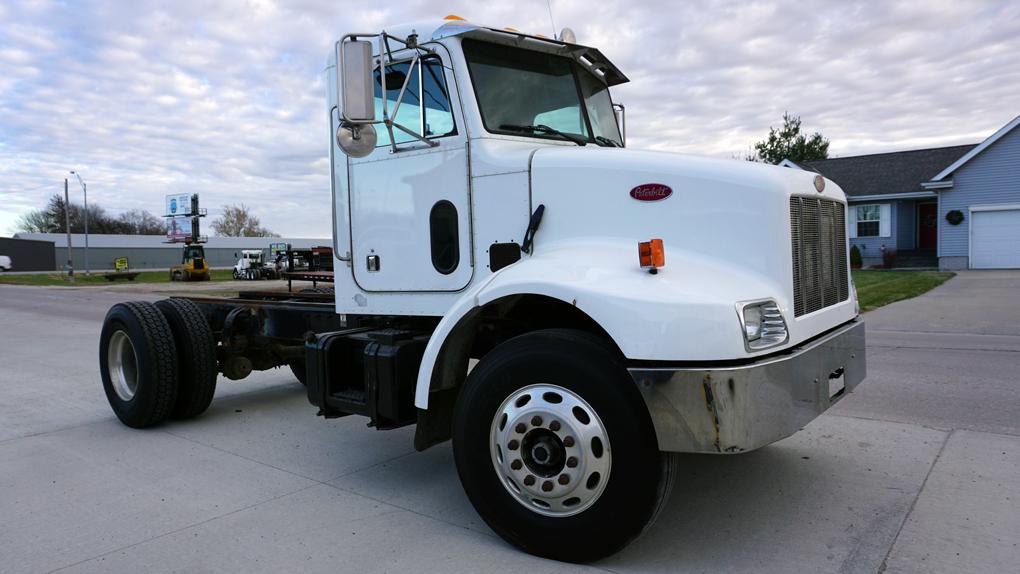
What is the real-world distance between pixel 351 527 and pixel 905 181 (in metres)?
29.8

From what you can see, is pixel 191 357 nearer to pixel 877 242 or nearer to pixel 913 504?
pixel 913 504

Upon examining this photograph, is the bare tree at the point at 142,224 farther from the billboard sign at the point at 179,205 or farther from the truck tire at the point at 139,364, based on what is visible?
the truck tire at the point at 139,364

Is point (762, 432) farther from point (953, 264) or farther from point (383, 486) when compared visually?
point (953, 264)

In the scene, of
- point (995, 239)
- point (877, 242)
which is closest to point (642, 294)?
point (995, 239)

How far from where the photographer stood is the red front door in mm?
27984

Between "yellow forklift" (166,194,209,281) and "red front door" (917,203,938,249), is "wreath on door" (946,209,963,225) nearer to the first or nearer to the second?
"red front door" (917,203,938,249)

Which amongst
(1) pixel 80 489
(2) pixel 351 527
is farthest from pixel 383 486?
(1) pixel 80 489

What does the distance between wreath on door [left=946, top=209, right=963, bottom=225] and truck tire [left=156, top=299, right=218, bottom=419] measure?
26.8 meters

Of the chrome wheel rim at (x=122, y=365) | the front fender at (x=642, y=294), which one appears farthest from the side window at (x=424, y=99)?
the chrome wheel rim at (x=122, y=365)

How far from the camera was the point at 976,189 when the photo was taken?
25.1 metres

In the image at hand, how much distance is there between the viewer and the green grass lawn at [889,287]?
49.7 feet

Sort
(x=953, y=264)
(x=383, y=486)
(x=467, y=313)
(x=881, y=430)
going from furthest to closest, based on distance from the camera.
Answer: (x=953, y=264) → (x=881, y=430) → (x=383, y=486) → (x=467, y=313)

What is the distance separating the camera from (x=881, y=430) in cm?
521

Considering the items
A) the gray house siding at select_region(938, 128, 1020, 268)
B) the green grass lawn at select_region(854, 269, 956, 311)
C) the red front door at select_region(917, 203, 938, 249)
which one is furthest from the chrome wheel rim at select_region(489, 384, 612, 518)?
the red front door at select_region(917, 203, 938, 249)
